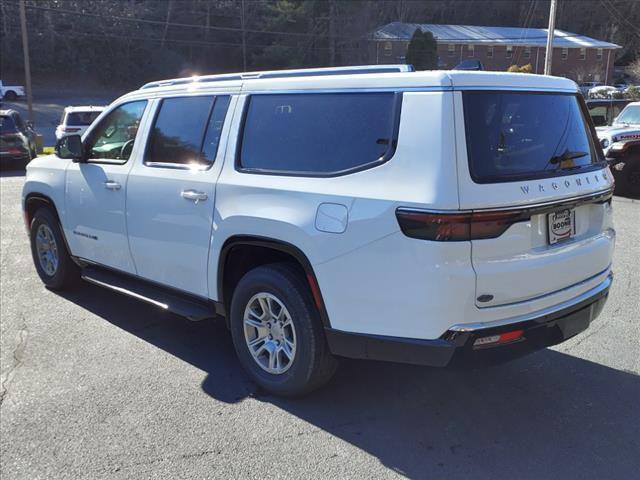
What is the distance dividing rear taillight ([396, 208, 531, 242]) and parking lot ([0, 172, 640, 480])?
1.19 metres

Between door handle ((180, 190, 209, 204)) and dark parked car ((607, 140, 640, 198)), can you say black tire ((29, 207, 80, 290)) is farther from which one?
dark parked car ((607, 140, 640, 198))

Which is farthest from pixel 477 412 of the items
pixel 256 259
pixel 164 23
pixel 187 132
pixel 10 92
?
pixel 164 23

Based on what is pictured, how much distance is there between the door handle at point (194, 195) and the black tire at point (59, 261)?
2.18m

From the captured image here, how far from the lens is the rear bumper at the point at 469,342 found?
2936mm

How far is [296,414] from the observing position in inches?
141

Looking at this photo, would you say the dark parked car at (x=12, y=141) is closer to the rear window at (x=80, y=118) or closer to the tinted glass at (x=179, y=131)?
the rear window at (x=80, y=118)

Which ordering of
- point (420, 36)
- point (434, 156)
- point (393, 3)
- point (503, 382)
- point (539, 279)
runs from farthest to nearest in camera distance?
point (393, 3) → point (420, 36) → point (503, 382) → point (539, 279) → point (434, 156)

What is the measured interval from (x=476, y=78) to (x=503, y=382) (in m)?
2.06

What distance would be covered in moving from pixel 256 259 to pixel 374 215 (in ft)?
4.06

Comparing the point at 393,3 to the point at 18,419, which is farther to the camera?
the point at 393,3

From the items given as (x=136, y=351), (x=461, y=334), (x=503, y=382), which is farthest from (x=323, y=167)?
(x=136, y=351)

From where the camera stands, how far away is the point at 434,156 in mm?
2873

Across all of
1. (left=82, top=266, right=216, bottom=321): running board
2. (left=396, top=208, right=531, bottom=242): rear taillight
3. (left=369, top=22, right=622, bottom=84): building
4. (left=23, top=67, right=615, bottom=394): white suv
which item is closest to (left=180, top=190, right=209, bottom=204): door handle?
(left=23, top=67, right=615, bottom=394): white suv

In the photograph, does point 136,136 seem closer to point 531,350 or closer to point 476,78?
point 476,78
